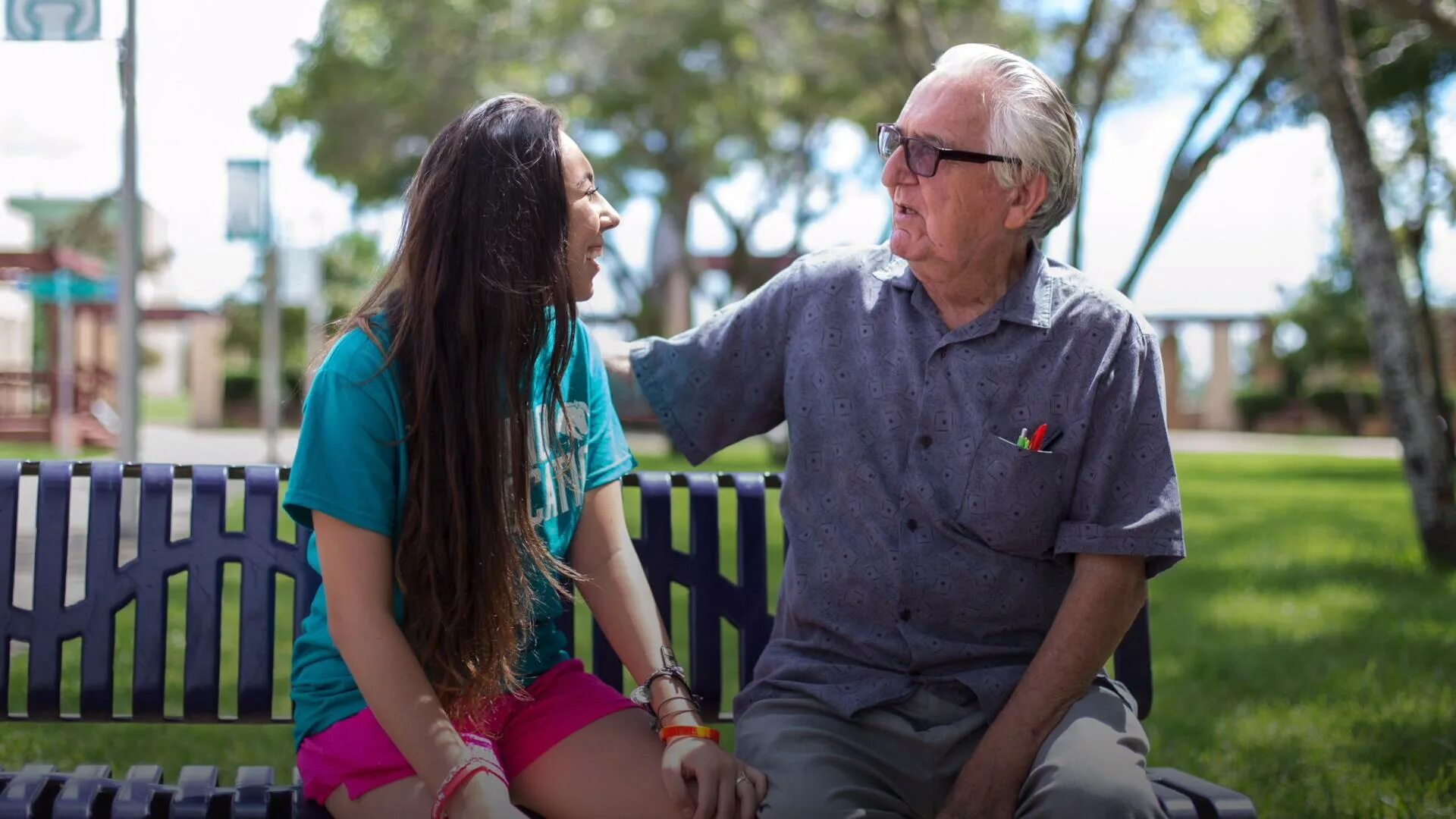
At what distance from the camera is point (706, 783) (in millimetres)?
2428

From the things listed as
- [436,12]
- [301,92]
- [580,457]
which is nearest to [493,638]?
[580,457]

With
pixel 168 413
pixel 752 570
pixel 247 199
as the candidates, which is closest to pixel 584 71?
pixel 247 199

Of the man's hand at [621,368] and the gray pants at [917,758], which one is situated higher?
the man's hand at [621,368]

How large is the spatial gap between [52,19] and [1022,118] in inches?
322

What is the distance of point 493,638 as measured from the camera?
95.9 inches

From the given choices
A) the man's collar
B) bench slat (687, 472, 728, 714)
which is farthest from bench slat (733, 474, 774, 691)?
the man's collar

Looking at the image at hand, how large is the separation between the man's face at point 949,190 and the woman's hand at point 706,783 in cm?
98

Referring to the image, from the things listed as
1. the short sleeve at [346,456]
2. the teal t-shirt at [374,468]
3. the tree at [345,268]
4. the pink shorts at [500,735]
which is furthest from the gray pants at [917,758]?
the tree at [345,268]

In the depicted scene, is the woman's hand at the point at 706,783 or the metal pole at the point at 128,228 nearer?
the woman's hand at the point at 706,783

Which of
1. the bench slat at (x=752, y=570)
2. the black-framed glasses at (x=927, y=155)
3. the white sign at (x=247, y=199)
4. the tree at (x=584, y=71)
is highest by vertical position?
the tree at (x=584, y=71)

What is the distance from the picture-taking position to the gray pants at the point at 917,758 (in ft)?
8.09

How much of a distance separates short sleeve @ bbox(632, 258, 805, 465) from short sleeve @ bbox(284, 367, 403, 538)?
72cm

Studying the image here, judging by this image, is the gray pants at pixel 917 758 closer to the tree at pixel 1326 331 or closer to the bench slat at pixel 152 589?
the bench slat at pixel 152 589

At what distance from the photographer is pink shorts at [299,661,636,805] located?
93.9 inches
